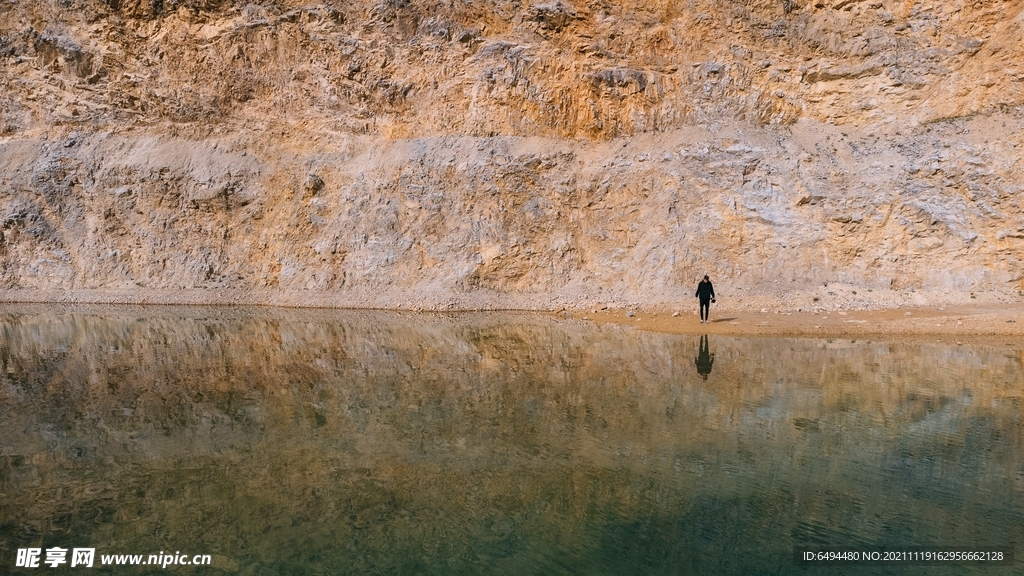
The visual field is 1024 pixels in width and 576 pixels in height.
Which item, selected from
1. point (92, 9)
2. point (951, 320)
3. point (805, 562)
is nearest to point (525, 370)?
point (805, 562)

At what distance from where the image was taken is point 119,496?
6711 millimetres

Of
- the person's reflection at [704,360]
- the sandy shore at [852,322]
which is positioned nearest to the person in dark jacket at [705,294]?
the sandy shore at [852,322]

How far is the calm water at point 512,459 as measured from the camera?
18.8 feet

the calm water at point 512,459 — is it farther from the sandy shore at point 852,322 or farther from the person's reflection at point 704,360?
the sandy shore at point 852,322

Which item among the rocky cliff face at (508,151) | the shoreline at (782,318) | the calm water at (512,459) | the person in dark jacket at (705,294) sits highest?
the rocky cliff face at (508,151)

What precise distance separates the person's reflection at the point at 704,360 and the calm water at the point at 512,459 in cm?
12

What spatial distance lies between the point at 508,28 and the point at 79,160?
841 inches

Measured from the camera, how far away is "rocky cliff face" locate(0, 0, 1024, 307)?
76.7 feet

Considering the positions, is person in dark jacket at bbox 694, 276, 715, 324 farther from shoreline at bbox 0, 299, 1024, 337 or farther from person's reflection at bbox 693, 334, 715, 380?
person's reflection at bbox 693, 334, 715, 380

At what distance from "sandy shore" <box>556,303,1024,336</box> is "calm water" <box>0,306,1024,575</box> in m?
2.93

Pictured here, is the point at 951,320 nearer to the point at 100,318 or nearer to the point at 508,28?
the point at 508,28

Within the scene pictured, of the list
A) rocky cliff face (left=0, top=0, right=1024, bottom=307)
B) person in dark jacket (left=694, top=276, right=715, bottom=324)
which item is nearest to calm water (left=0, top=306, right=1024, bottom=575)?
person in dark jacket (left=694, top=276, right=715, bottom=324)

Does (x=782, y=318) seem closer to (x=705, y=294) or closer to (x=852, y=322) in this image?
(x=852, y=322)

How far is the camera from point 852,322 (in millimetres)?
18500
